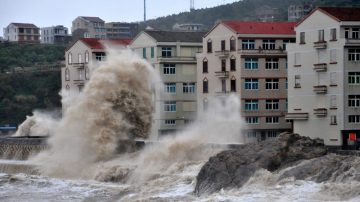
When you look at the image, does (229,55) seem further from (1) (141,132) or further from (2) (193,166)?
(2) (193,166)

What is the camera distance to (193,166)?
3912 centimetres

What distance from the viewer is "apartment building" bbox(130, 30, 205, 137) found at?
208ft

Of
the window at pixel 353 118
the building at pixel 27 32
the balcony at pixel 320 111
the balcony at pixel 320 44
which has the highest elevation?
the building at pixel 27 32

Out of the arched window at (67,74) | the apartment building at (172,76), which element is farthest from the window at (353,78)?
the arched window at (67,74)

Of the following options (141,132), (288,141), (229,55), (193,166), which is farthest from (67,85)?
(288,141)

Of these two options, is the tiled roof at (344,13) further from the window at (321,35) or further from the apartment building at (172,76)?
the apartment building at (172,76)

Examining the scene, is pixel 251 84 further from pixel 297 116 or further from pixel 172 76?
pixel 172 76

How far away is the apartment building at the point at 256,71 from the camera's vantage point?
57.3 metres

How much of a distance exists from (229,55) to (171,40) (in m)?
7.64

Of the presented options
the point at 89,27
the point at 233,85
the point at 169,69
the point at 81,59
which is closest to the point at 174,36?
the point at 169,69

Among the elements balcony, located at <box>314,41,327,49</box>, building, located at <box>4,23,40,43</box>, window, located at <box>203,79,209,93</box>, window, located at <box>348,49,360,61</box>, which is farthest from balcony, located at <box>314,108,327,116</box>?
building, located at <box>4,23,40,43</box>

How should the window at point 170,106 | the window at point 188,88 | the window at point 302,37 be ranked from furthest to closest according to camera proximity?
1. the window at point 188,88
2. the window at point 170,106
3. the window at point 302,37

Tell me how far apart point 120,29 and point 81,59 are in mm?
74459

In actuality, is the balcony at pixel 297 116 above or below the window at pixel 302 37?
below
